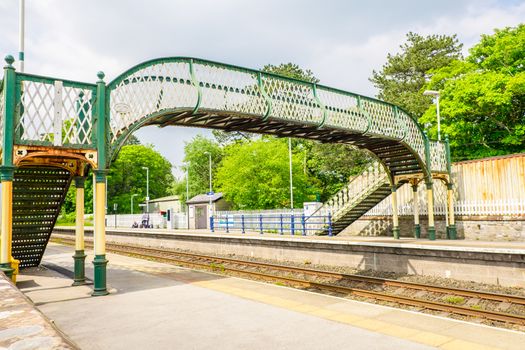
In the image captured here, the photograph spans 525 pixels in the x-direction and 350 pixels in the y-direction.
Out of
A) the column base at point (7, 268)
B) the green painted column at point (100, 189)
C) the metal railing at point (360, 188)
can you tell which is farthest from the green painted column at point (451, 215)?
the column base at point (7, 268)

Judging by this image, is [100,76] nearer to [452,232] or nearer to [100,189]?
[100,189]

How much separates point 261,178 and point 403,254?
24.5 metres

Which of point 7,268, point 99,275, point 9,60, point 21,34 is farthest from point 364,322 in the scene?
point 21,34

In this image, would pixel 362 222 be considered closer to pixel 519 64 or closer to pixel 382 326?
pixel 519 64

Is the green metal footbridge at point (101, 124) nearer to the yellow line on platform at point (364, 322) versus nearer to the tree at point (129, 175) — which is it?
the yellow line on platform at point (364, 322)

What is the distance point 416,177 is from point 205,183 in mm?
46845

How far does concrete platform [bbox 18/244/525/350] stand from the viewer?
6.00m

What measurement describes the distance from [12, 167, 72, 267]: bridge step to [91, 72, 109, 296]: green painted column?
220cm

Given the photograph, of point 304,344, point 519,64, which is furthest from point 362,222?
point 304,344

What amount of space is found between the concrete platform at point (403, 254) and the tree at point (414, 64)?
21.4 m

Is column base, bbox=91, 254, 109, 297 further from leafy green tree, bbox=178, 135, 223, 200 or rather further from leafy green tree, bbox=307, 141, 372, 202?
leafy green tree, bbox=178, 135, 223, 200

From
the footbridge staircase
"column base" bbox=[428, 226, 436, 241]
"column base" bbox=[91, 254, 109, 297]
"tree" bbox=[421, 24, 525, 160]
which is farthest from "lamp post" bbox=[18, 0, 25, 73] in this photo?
"tree" bbox=[421, 24, 525, 160]

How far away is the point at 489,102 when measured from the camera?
22.4 meters

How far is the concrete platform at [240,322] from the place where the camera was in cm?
600
